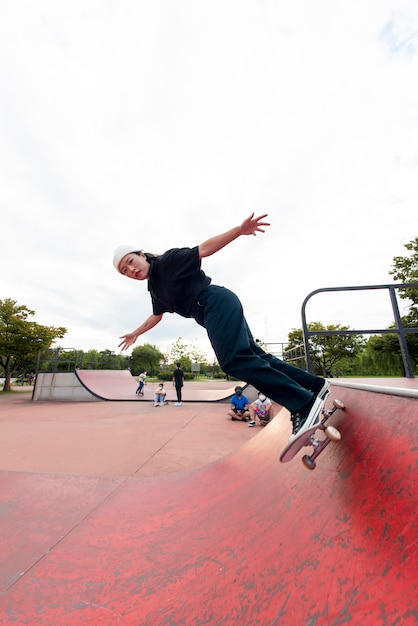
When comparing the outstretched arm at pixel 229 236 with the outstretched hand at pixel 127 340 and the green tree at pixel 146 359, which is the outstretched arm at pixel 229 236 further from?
the green tree at pixel 146 359

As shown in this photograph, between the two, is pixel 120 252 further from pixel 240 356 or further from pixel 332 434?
pixel 332 434

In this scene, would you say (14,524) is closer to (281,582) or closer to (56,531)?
(56,531)

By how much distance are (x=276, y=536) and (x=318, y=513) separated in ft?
0.72

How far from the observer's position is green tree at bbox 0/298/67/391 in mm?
17812

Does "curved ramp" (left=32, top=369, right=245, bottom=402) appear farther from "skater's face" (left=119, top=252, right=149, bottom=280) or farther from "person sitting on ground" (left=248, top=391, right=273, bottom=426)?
"skater's face" (left=119, top=252, right=149, bottom=280)

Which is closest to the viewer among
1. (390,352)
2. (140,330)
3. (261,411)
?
(140,330)

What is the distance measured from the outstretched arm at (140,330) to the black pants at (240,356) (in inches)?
26.0

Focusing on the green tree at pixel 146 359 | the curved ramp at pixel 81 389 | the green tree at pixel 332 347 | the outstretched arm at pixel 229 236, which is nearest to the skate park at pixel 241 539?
the outstretched arm at pixel 229 236

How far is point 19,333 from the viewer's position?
1791cm

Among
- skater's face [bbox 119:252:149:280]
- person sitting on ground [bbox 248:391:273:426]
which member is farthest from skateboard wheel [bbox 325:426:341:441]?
person sitting on ground [bbox 248:391:273:426]

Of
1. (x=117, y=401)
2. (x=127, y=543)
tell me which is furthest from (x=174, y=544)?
(x=117, y=401)

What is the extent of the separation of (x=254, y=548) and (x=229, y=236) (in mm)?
1714

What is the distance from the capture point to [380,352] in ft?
72.1

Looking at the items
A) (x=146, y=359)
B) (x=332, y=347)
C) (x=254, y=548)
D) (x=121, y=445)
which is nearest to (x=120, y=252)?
(x=254, y=548)
